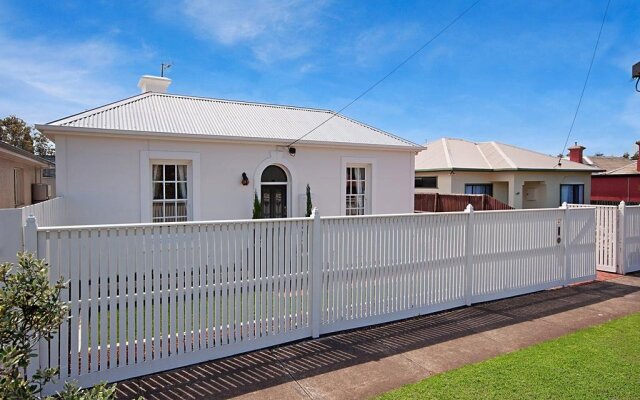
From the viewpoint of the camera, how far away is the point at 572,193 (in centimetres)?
2483

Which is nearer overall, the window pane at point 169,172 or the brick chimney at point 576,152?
the window pane at point 169,172

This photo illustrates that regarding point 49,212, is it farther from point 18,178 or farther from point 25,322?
point 18,178

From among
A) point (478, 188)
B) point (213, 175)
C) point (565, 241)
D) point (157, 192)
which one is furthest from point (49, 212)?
point (478, 188)

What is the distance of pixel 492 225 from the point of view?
23.9 feet

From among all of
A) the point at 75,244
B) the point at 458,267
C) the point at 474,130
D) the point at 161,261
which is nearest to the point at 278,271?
the point at 161,261

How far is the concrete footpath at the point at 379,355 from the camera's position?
414 cm

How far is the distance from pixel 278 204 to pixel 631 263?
30.8 ft

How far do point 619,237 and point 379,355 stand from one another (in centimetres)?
840

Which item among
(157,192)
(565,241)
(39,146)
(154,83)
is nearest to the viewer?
(565,241)

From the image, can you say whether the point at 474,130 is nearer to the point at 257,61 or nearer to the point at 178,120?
the point at 257,61

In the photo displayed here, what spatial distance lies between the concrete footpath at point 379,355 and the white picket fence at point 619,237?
3204 mm

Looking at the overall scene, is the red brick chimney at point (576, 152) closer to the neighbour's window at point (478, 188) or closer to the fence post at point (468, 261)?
the neighbour's window at point (478, 188)

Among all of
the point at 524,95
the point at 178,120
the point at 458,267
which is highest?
the point at 524,95

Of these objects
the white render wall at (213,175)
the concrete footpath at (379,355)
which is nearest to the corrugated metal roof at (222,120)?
the white render wall at (213,175)
